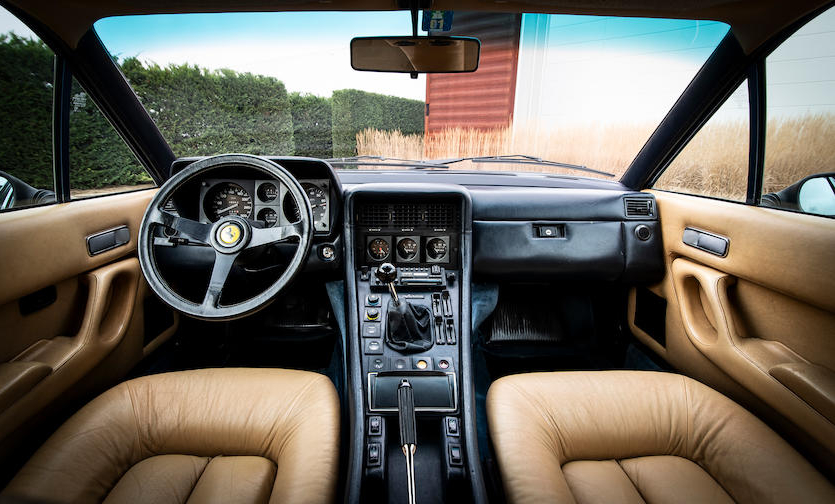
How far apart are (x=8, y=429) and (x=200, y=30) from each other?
189 cm

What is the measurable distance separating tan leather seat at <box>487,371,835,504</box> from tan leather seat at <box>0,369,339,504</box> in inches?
24.9

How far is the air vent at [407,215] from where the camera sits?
226 cm

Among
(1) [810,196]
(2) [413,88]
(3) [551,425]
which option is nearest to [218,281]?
(3) [551,425]

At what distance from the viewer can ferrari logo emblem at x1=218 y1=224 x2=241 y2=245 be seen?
1.66 metres

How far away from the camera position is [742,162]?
6.74 feet

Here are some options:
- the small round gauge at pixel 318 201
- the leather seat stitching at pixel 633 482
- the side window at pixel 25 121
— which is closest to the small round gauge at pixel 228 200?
the small round gauge at pixel 318 201

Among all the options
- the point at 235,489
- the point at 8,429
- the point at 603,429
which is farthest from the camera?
the point at 603,429

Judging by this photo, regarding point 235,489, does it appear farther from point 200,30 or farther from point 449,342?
point 200,30

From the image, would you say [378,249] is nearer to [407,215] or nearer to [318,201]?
[407,215]

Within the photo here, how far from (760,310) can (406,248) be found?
169 centimetres

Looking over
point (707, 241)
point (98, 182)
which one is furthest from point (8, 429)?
point (707, 241)

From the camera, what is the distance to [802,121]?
184 cm

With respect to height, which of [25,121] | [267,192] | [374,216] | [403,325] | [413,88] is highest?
[413,88]

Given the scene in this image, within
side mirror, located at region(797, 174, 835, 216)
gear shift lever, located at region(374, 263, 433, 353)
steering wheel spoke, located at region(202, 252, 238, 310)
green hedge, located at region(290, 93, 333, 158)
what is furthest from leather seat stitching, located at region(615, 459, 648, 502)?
green hedge, located at region(290, 93, 333, 158)
